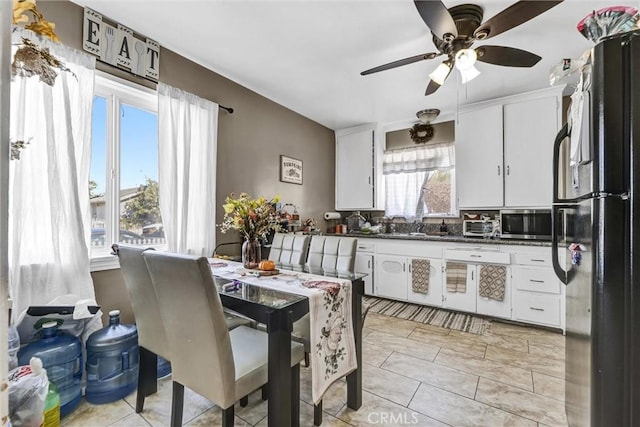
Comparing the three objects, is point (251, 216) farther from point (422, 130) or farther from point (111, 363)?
point (422, 130)

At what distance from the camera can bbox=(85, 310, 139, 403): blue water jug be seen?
5.63 feet

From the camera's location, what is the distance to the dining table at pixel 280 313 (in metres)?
1.24

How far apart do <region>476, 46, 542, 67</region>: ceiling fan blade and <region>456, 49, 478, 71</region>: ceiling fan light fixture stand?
0.30 feet

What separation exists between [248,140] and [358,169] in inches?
77.9

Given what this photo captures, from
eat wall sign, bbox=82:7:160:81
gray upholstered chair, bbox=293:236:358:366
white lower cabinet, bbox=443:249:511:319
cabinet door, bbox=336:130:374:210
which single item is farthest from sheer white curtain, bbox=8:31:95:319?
white lower cabinet, bbox=443:249:511:319

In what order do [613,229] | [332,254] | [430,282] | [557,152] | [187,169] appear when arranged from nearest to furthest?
[613,229] < [557,152] < [332,254] < [187,169] < [430,282]

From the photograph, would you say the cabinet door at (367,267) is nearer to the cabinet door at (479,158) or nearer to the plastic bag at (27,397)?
the cabinet door at (479,158)

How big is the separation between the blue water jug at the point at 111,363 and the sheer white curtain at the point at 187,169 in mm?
735

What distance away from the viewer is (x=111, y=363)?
176 centimetres

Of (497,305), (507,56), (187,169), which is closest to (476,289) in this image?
(497,305)

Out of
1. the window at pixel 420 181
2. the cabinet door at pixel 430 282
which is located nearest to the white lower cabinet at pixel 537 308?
the cabinet door at pixel 430 282

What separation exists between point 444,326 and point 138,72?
3.77 meters

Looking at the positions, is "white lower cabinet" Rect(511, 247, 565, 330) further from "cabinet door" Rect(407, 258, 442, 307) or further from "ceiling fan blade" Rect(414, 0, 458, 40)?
"ceiling fan blade" Rect(414, 0, 458, 40)

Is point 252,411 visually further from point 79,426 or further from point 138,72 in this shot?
point 138,72
